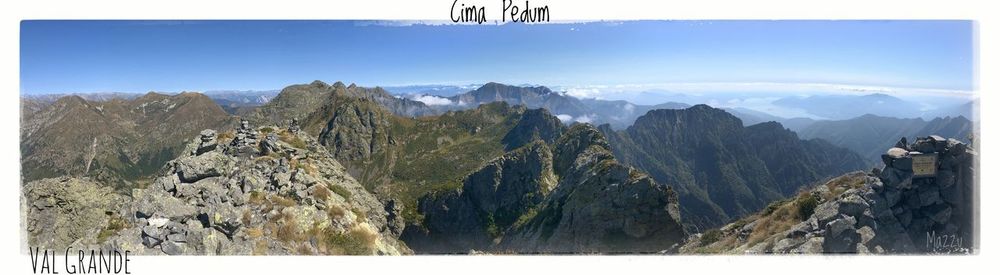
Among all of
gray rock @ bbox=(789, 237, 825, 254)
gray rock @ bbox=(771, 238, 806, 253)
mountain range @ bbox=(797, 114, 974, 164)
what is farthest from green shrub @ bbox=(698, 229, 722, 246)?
mountain range @ bbox=(797, 114, 974, 164)

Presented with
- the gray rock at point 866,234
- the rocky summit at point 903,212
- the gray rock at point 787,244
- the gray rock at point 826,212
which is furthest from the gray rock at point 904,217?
the gray rock at point 787,244

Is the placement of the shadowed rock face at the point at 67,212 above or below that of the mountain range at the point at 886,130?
below

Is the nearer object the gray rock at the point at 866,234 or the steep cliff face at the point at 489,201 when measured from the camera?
the gray rock at the point at 866,234

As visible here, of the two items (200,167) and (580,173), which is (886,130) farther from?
(200,167)

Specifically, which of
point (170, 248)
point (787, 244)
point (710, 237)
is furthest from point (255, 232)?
point (787, 244)

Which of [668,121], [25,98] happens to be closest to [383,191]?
[668,121]

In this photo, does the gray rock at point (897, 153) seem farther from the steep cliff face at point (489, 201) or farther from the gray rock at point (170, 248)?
the steep cliff face at point (489, 201)

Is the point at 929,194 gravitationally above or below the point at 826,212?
above
